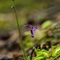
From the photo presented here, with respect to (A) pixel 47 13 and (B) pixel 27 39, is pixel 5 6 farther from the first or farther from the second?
(B) pixel 27 39

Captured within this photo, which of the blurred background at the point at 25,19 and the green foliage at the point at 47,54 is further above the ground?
the blurred background at the point at 25,19

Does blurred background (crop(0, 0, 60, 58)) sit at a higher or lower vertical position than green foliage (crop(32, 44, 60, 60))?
higher

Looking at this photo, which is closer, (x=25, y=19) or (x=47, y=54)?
(x=47, y=54)

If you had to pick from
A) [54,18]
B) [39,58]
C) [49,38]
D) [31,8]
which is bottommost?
[39,58]

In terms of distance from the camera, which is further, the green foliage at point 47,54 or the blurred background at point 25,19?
the blurred background at point 25,19

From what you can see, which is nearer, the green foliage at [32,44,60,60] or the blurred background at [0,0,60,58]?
the green foliage at [32,44,60,60]

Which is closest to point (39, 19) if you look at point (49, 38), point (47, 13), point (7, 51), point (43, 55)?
point (47, 13)

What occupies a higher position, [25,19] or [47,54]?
[25,19]

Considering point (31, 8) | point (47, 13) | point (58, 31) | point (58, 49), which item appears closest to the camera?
point (58, 49)
